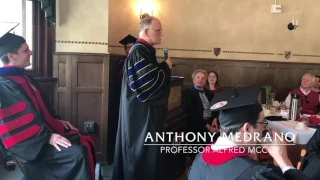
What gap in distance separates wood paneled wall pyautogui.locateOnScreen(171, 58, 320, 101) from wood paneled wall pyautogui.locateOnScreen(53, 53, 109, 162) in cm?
181

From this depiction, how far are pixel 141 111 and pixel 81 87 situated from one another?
1.22 meters

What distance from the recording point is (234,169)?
4.24 feet

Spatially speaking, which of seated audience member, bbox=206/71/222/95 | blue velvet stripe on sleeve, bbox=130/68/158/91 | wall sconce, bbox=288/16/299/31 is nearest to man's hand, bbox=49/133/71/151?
blue velvet stripe on sleeve, bbox=130/68/158/91

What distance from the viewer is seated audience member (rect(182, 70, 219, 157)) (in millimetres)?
3760

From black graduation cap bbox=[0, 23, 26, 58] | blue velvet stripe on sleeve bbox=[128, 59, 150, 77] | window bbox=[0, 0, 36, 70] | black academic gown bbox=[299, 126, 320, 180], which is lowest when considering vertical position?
black academic gown bbox=[299, 126, 320, 180]

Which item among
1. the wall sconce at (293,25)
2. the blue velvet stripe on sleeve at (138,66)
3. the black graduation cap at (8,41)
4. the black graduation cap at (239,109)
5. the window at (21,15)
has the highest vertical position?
the wall sconce at (293,25)

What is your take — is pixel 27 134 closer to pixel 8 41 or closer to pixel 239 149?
pixel 8 41

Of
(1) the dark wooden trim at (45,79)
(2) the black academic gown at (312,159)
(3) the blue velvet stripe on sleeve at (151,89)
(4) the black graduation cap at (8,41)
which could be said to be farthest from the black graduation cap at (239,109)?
(1) the dark wooden trim at (45,79)

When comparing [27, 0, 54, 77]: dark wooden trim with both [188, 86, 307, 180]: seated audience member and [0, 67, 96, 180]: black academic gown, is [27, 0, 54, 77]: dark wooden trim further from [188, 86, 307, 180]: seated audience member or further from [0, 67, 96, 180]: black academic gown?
[188, 86, 307, 180]: seated audience member

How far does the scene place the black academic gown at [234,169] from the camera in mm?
1212

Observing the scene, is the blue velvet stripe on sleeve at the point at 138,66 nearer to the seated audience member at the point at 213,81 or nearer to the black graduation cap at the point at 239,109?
the black graduation cap at the point at 239,109

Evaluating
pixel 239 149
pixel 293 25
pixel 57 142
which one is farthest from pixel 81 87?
pixel 293 25

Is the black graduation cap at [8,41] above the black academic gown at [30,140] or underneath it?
above

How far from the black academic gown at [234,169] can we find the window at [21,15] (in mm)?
2830
